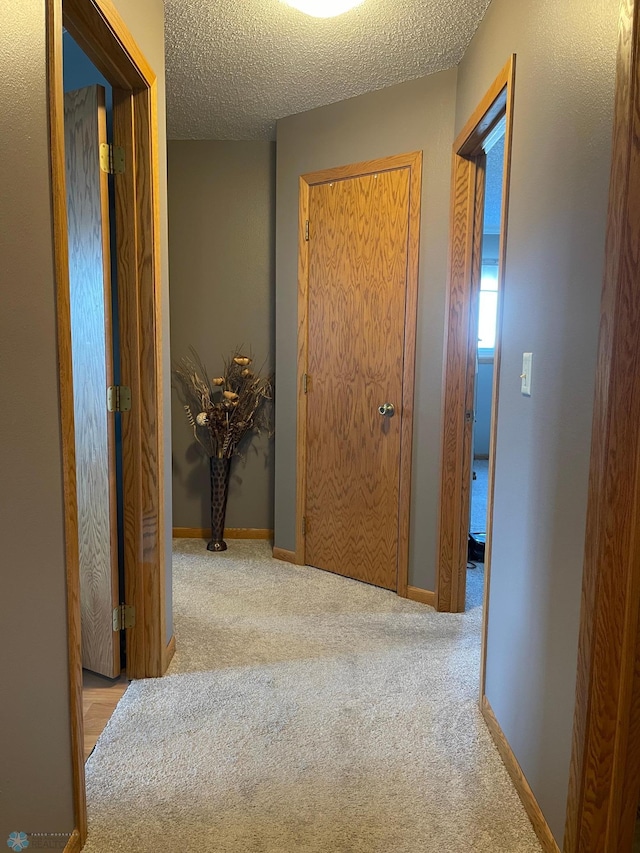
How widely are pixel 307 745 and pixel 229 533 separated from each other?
82.0 inches

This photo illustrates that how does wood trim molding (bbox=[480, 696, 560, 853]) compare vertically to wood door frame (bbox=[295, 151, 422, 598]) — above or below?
below

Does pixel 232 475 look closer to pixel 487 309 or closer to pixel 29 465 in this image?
pixel 29 465

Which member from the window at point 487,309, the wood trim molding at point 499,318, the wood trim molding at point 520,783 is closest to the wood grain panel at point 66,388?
the wood trim molding at point 520,783

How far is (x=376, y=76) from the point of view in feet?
8.68

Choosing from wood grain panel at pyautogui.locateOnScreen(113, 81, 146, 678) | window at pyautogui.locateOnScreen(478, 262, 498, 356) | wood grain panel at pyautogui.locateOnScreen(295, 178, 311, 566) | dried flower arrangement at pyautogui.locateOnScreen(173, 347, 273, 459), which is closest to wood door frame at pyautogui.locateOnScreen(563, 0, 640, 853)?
wood grain panel at pyautogui.locateOnScreen(113, 81, 146, 678)

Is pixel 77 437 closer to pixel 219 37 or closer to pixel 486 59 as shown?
pixel 219 37

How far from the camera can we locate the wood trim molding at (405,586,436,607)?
2.80 m

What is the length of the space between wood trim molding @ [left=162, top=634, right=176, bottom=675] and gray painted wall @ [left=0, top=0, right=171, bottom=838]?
2.80 feet

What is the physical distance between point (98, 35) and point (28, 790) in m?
1.83

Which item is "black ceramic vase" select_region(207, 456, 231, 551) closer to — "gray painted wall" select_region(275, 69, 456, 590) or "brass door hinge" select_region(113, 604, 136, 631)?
"gray painted wall" select_region(275, 69, 456, 590)

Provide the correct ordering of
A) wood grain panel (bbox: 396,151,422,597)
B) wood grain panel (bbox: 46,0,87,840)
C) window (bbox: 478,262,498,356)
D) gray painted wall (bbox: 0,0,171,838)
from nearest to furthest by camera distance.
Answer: gray painted wall (bbox: 0,0,171,838)
wood grain panel (bbox: 46,0,87,840)
wood grain panel (bbox: 396,151,422,597)
window (bbox: 478,262,498,356)

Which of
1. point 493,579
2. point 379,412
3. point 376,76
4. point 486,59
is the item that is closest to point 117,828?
point 493,579

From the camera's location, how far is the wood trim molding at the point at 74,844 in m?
1.32

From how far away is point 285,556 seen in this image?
11.1ft
